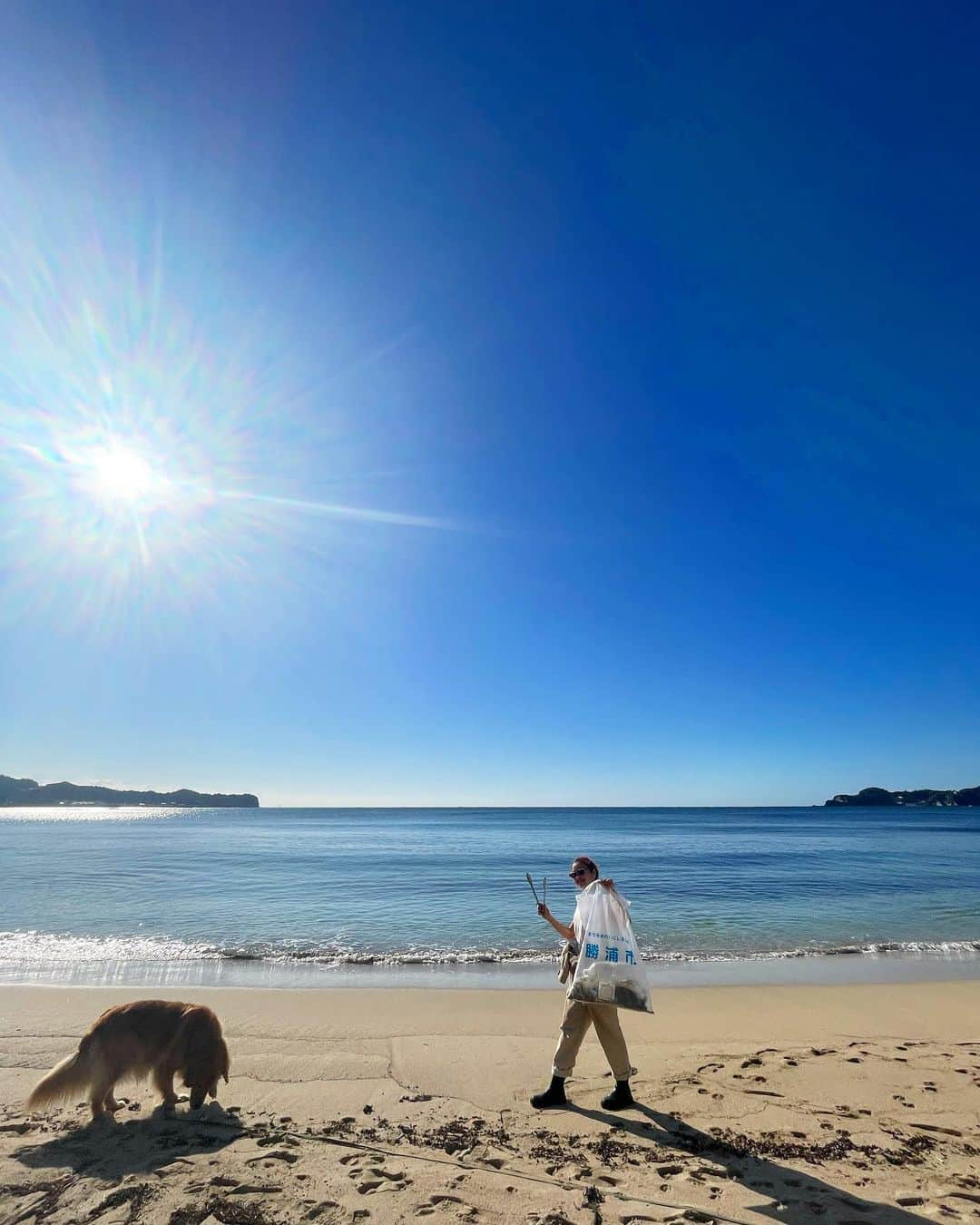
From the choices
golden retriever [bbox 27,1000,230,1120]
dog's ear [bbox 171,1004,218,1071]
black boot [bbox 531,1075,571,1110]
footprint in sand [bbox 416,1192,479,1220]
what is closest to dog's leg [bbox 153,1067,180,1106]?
golden retriever [bbox 27,1000,230,1120]

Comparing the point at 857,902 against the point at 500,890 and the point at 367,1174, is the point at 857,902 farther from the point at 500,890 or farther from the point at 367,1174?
the point at 367,1174

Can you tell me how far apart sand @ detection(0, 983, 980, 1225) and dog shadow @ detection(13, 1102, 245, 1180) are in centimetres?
2

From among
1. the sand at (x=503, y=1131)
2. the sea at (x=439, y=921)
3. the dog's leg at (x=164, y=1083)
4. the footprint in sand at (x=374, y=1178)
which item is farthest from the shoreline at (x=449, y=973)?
the footprint in sand at (x=374, y=1178)

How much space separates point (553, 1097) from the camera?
5.42 meters

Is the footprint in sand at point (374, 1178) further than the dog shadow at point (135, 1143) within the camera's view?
No

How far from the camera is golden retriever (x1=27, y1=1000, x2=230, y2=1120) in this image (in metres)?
4.55

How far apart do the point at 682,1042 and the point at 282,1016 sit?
4813 mm

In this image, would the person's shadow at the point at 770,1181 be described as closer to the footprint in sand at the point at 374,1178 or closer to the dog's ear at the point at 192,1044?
the footprint in sand at the point at 374,1178

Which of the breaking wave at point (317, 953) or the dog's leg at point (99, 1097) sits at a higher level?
the dog's leg at point (99, 1097)

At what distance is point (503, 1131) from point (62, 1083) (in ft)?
10.2

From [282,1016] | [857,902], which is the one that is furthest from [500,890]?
[282,1016]

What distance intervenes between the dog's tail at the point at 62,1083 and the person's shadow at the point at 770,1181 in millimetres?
3765

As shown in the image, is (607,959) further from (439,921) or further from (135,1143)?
(439,921)

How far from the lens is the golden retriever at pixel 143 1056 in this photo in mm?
4555
